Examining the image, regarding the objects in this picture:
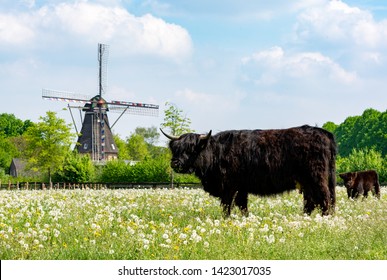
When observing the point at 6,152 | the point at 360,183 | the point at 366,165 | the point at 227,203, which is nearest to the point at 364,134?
the point at 366,165

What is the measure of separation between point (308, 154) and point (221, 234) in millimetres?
4142

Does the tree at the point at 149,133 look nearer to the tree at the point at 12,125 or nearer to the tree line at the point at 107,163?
the tree at the point at 12,125

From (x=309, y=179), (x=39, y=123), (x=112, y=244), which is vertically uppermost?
(x=39, y=123)

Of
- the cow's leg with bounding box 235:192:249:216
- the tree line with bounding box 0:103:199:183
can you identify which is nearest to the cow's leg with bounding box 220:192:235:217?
the cow's leg with bounding box 235:192:249:216

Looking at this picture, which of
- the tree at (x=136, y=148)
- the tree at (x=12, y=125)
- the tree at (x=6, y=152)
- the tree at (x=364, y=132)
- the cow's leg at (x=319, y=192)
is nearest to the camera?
the cow's leg at (x=319, y=192)

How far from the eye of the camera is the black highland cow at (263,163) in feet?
47.4

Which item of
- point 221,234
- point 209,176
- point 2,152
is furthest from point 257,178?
point 2,152

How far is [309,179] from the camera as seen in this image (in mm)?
14453

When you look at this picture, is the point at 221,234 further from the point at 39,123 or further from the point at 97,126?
the point at 97,126

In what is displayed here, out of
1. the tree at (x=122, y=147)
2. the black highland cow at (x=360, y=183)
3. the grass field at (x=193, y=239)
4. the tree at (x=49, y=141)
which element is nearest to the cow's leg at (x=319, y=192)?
the grass field at (x=193, y=239)

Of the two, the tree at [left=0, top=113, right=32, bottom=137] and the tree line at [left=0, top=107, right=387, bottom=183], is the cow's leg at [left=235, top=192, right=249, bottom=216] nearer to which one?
the tree line at [left=0, top=107, right=387, bottom=183]

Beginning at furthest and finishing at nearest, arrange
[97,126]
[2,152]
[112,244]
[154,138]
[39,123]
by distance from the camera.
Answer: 1. [154,138]
2. [2,152]
3. [97,126]
4. [39,123]
5. [112,244]

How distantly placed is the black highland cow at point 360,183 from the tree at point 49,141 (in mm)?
36952

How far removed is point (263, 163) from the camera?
47.9ft
